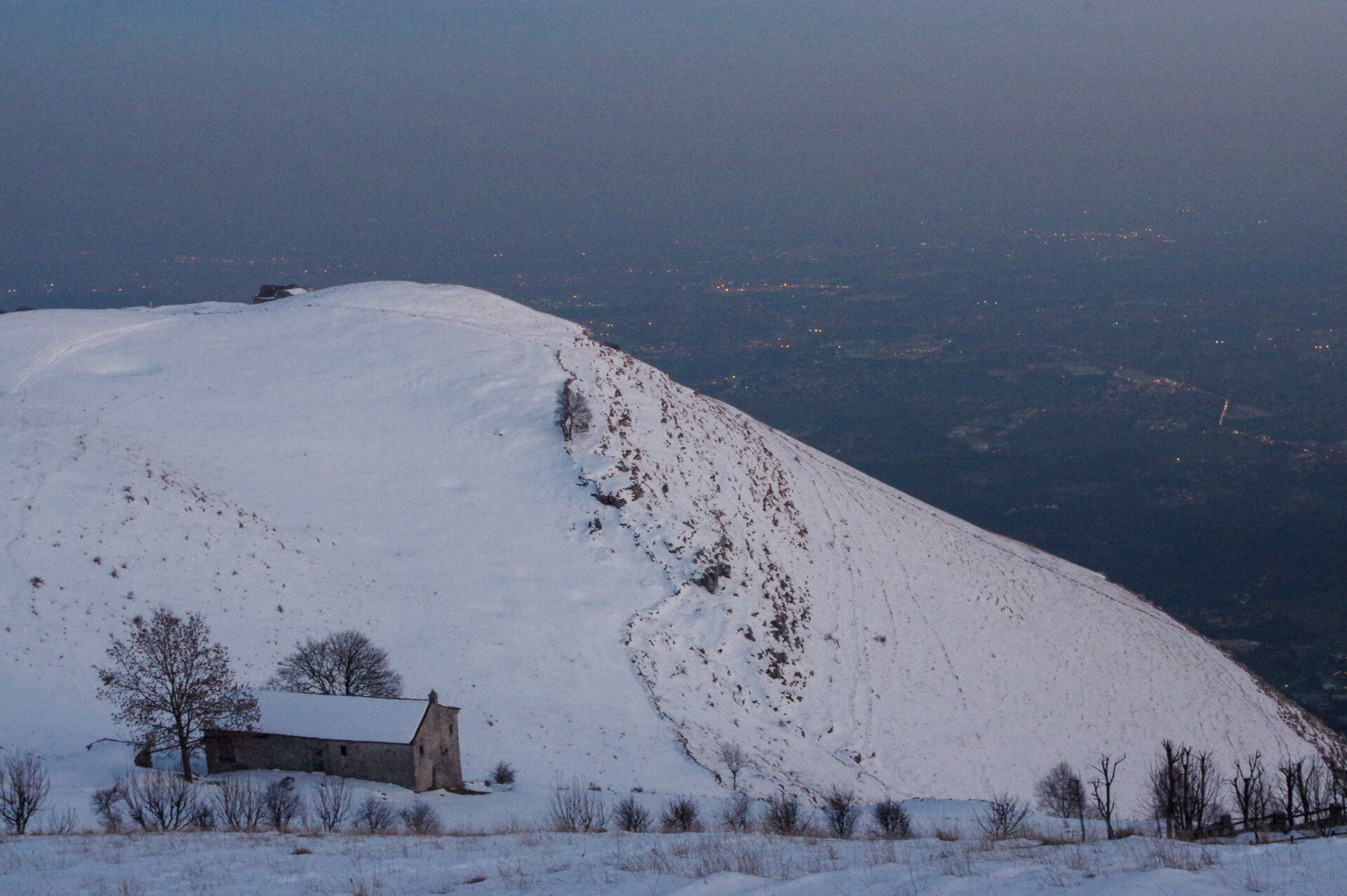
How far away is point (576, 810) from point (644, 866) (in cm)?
1189

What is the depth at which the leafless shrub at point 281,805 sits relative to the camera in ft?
65.0

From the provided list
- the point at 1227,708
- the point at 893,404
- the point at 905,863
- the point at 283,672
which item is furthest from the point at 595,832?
the point at 893,404

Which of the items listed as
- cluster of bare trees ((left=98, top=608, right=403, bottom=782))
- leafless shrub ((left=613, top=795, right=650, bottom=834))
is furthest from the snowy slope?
leafless shrub ((left=613, top=795, right=650, bottom=834))

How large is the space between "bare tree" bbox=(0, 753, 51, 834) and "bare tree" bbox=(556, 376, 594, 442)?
32.6m

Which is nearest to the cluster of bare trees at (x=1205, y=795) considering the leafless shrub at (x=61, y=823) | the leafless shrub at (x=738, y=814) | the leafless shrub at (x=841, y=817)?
the leafless shrub at (x=841, y=817)

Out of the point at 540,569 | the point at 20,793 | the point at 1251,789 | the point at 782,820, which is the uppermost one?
the point at 540,569

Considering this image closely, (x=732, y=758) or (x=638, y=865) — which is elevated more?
(x=638, y=865)

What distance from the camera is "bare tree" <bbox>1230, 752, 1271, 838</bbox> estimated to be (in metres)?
22.8

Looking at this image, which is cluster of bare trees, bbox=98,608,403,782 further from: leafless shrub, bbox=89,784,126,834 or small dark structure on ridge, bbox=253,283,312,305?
small dark structure on ridge, bbox=253,283,312,305

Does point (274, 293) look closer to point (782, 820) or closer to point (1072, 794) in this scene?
point (782, 820)

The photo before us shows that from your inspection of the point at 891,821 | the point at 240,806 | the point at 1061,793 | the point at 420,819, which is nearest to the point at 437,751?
the point at 420,819

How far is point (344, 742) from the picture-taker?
25.0 metres

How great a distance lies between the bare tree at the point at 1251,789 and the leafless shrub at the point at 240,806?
1927cm

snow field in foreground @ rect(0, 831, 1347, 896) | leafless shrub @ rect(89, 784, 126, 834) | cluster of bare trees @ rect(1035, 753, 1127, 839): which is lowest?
cluster of bare trees @ rect(1035, 753, 1127, 839)
